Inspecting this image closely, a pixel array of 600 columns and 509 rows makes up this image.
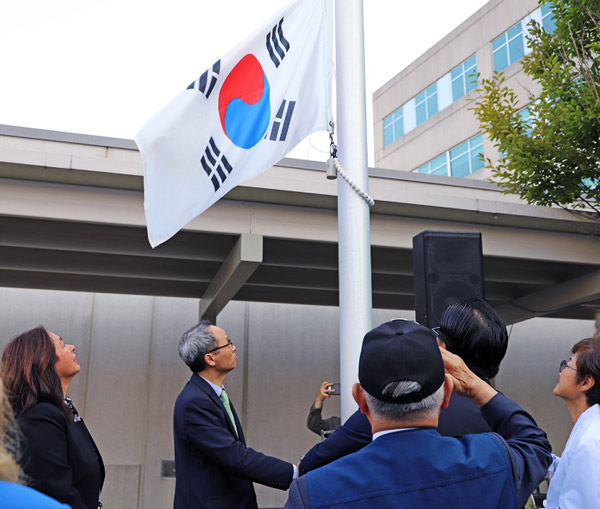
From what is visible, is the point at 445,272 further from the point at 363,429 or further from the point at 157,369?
the point at 157,369

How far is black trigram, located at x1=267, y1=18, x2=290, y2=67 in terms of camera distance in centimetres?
551

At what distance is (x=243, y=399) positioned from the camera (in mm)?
14922

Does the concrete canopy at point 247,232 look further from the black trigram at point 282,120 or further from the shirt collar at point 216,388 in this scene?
the shirt collar at point 216,388

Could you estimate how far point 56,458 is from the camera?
324 cm

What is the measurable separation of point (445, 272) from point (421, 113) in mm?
25692

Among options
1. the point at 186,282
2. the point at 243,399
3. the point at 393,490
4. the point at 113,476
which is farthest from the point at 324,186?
the point at 393,490

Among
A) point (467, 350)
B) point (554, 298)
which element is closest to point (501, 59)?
point (554, 298)

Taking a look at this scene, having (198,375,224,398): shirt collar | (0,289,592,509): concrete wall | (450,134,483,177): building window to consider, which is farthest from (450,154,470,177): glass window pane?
(198,375,224,398): shirt collar

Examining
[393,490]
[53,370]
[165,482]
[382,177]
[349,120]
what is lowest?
[165,482]

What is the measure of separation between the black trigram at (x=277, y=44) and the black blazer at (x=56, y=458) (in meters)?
3.26

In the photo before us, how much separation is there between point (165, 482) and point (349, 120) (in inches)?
418

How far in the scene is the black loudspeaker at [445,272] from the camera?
18.6ft

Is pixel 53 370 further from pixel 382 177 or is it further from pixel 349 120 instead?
pixel 382 177

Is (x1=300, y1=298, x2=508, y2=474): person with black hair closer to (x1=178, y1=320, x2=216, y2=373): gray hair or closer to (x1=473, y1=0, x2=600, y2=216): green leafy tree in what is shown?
(x1=178, y1=320, x2=216, y2=373): gray hair
